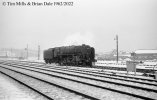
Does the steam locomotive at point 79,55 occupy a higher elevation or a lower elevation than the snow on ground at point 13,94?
higher

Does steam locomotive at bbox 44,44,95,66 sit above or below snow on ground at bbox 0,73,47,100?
above

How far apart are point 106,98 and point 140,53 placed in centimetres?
9847

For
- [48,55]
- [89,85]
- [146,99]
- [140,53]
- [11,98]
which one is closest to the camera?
[146,99]

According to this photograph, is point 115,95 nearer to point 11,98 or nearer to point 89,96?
point 89,96

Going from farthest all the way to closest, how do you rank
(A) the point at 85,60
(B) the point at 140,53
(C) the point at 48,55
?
(B) the point at 140,53, (C) the point at 48,55, (A) the point at 85,60

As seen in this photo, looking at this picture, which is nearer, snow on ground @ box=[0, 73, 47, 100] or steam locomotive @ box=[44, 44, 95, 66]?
snow on ground @ box=[0, 73, 47, 100]

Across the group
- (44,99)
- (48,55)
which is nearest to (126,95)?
(44,99)

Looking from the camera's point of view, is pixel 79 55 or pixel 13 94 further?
pixel 79 55

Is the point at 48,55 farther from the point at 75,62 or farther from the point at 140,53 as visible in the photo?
the point at 140,53

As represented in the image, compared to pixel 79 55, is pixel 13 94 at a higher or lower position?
lower

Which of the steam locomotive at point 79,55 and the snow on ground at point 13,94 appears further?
the steam locomotive at point 79,55

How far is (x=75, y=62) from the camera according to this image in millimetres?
31328

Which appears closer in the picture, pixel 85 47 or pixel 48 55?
pixel 85 47

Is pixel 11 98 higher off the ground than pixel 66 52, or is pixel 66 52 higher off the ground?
pixel 66 52
